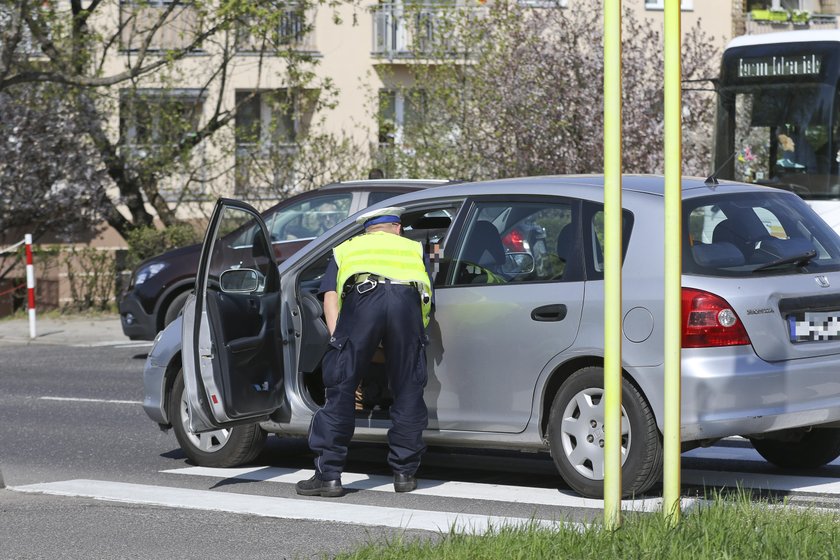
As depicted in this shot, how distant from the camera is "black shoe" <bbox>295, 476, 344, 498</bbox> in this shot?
314 inches

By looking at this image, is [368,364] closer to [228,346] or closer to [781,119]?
[228,346]

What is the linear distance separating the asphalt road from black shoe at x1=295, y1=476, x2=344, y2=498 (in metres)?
0.09

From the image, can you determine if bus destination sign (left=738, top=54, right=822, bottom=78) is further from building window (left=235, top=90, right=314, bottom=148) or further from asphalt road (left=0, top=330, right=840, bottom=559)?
building window (left=235, top=90, right=314, bottom=148)

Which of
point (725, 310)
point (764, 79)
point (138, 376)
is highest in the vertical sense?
point (764, 79)

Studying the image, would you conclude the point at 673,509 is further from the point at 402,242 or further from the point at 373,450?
the point at 373,450

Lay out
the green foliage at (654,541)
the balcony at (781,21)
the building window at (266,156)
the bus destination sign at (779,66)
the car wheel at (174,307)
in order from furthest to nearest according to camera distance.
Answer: the balcony at (781,21), the building window at (266,156), the bus destination sign at (779,66), the car wheel at (174,307), the green foliage at (654,541)

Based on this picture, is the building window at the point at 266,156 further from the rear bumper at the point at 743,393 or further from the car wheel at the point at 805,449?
the rear bumper at the point at 743,393

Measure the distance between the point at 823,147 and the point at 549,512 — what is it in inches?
398

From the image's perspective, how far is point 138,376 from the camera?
15.2 meters

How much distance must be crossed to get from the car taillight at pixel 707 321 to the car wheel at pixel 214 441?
2.88 metres

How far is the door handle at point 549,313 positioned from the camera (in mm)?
7676

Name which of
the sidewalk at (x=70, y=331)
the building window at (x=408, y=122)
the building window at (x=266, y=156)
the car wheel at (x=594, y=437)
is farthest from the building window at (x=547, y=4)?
the car wheel at (x=594, y=437)

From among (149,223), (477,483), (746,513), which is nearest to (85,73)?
(149,223)

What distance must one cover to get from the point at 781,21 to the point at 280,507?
103 ft
